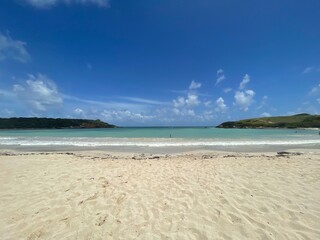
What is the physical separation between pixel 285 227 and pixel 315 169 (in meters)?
6.91

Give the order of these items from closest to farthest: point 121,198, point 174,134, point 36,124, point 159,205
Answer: point 159,205, point 121,198, point 174,134, point 36,124

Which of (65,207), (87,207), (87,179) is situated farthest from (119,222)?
(87,179)

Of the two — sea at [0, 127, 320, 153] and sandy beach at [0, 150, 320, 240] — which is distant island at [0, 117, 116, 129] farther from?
sandy beach at [0, 150, 320, 240]

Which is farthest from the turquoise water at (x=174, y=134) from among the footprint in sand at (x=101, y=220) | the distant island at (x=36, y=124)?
the distant island at (x=36, y=124)

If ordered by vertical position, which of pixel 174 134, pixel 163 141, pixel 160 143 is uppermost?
pixel 174 134

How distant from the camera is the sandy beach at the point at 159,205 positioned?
431cm

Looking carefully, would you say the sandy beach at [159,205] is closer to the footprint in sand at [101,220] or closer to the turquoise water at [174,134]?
the footprint in sand at [101,220]

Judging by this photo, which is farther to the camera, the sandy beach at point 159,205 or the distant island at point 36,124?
the distant island at point 36,124

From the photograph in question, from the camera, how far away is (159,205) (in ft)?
18.4

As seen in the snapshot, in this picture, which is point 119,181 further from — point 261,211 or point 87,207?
point 261,211

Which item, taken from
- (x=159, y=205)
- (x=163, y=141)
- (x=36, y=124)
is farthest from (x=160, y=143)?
(x=36, y=124)

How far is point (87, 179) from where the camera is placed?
7.88 metres

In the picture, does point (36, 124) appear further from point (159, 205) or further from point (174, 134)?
point (159, 205)

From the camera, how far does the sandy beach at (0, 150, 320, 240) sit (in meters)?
4.31
